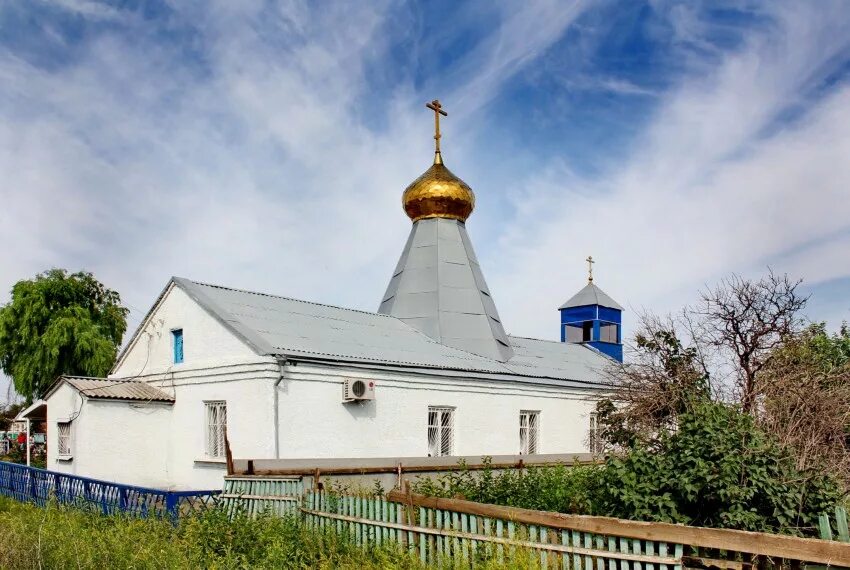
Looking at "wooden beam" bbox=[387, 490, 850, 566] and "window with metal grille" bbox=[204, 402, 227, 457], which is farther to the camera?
"window with metal grille" bbox=[204, 402, 227, 457]

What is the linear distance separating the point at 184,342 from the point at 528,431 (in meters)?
8.64

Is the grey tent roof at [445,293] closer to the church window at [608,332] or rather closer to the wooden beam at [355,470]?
the wooden beam at [355,470]

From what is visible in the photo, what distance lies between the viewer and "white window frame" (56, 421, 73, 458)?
15.6m

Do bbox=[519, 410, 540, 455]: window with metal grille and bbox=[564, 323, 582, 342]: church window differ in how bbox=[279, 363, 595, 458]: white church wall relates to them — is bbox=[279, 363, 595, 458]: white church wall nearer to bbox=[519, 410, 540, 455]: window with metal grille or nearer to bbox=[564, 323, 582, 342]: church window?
bbox=[519, 410, 540, 455]: window with metal grille

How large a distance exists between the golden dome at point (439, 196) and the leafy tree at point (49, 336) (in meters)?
14.8

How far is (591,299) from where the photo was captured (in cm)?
2789

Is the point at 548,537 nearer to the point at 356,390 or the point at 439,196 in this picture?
the point at 356,390

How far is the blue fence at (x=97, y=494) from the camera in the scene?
33.1 ft

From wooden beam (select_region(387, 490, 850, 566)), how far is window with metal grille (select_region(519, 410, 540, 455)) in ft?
40.6

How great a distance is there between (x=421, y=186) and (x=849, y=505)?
15.0 meters

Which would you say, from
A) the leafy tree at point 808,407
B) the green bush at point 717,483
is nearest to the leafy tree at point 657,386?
the leafy tree at point 808,407

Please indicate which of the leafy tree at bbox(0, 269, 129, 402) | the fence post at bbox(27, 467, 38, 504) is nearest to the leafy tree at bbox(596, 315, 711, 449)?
the fence post at bbox(27, 467, 38, 504)

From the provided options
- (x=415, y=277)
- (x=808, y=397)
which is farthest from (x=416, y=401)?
(x=808, y=397)

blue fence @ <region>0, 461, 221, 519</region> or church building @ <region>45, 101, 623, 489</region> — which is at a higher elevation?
church building @ <region>45, 101, 623, 489</region>
